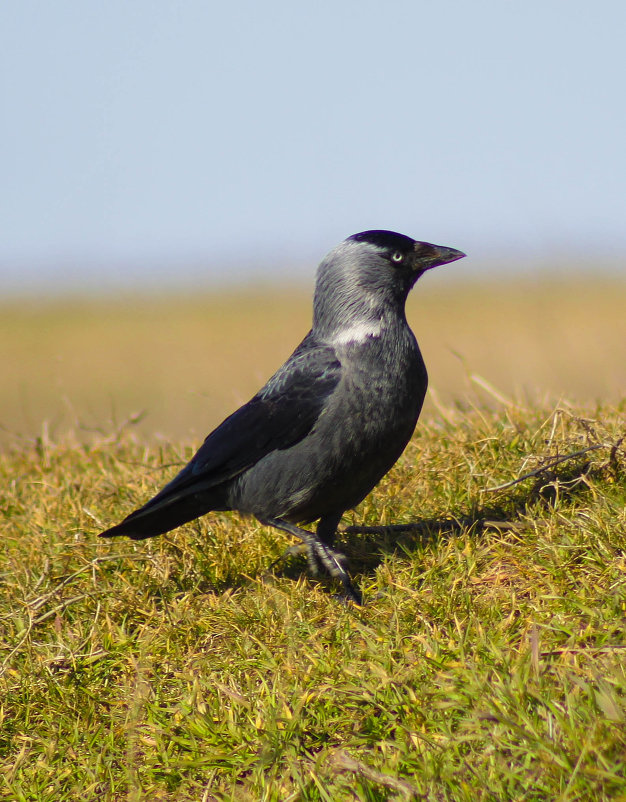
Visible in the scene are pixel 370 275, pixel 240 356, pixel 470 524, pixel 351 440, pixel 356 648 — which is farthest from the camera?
pixel 240 356

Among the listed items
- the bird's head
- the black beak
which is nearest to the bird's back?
the bird's head

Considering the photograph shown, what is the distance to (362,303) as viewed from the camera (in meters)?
4.11

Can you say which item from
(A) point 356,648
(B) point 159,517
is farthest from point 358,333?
(A) point 356,648

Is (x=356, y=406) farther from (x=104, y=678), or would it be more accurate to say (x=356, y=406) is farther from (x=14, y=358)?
(x=14, y=358)

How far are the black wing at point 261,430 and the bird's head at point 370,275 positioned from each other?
9.3 inches

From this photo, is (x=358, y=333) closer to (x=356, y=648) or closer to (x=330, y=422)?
(x=330, y=422)

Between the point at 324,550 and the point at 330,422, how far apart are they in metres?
0.55

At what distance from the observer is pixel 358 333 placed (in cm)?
401

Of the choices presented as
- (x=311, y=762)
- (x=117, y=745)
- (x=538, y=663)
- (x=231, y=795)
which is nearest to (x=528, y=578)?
(x=538, y=663)

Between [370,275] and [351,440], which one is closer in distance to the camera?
[351,440]

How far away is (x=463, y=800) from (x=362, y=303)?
233cm

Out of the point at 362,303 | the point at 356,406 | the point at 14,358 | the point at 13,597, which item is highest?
the point at 362,303

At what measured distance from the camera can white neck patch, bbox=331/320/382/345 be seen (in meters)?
3.97

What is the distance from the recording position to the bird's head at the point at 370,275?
4.13m
